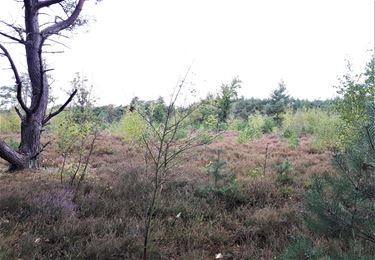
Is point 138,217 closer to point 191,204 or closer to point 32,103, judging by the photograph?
point 191,204

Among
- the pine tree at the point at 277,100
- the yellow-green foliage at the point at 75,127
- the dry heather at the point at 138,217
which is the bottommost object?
the dry heather at the point at 138,217

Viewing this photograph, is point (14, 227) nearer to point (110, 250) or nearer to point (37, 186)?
point (110, 250)

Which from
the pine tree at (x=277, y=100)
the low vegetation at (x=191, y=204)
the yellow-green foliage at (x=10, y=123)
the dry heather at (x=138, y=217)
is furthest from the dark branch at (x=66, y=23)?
the pine tree at (x=277, y=100)

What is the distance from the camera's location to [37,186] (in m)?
6.78

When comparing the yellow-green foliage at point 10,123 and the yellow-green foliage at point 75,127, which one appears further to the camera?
the yellow-green foliage at point 10,123

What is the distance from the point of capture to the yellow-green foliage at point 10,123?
74.8 feet

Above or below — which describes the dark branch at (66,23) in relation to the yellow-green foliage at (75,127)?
above

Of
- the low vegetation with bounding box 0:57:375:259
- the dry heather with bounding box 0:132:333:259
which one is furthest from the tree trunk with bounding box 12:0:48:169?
the dry heather with bounding box 0:132:333:259

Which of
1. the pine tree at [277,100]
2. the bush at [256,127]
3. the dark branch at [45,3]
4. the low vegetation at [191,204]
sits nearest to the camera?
the low vegetation at [191,204]

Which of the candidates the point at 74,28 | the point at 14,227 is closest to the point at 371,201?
the point at 14,227

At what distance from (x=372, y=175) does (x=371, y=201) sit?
0.39 metres

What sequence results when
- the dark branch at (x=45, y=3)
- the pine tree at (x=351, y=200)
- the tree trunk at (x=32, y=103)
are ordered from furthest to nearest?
the dark branch at (x=45, y=3)
the tree trunk at (x=32, y=103)
the pine tree at (x=351, y=200)

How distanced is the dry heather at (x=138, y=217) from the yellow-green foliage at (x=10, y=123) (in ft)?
55.8

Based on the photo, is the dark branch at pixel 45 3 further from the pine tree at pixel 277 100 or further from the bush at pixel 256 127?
the pine tree at pixel 277 100
